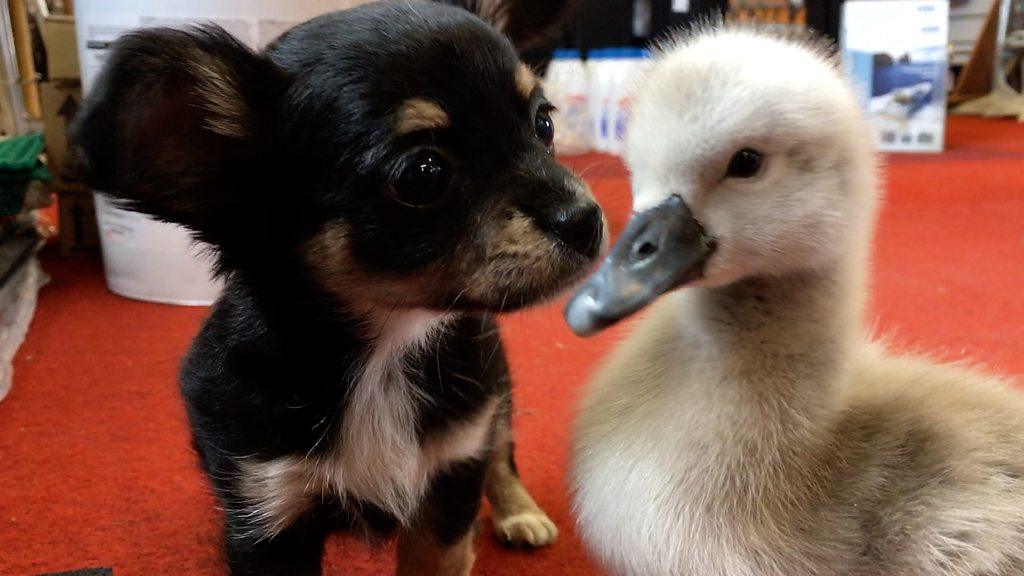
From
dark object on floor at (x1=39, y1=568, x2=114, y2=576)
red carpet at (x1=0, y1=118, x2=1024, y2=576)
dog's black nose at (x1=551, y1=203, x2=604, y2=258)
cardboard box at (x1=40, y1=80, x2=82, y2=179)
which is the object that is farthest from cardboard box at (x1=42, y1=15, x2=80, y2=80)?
dog's black nose at (x1=551, y1=203, x2=604, y2=258)

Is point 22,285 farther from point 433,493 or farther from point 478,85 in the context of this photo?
point 478,85

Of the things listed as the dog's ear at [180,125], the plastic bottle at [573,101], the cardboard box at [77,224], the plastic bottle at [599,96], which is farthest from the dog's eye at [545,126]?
the plastic bottle at [599,96]

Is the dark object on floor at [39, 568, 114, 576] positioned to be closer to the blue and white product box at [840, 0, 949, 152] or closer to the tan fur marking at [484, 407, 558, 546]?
the tan fur marking at [484, 407, 558, 546]

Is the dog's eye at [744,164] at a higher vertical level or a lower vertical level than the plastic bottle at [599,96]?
higher

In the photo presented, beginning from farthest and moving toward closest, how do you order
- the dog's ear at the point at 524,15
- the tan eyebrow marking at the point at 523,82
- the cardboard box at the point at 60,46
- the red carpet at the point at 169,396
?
the cardboard box at the point at 60,46
the red carpet at the point at 169,396
the dog's ear at the point at 524,15
the tan eyebrow marking at the point at 523,82

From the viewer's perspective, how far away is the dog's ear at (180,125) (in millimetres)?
624

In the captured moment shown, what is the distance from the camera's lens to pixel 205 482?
3.04 ft

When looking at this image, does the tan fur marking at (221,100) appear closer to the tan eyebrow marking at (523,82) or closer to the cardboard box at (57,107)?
the tan eyebrow marking at (523,82)

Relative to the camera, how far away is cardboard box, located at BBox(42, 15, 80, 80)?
2143 millimetres

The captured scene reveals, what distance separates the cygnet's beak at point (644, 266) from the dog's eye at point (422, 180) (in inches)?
5.5

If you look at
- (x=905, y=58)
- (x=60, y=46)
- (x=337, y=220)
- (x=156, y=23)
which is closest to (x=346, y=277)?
(x=337, y=220)

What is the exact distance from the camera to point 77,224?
2.28 metres

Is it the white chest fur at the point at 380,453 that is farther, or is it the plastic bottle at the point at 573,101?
the plastic bottle at the point at 573,101

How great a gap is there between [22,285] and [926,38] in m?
3.43
